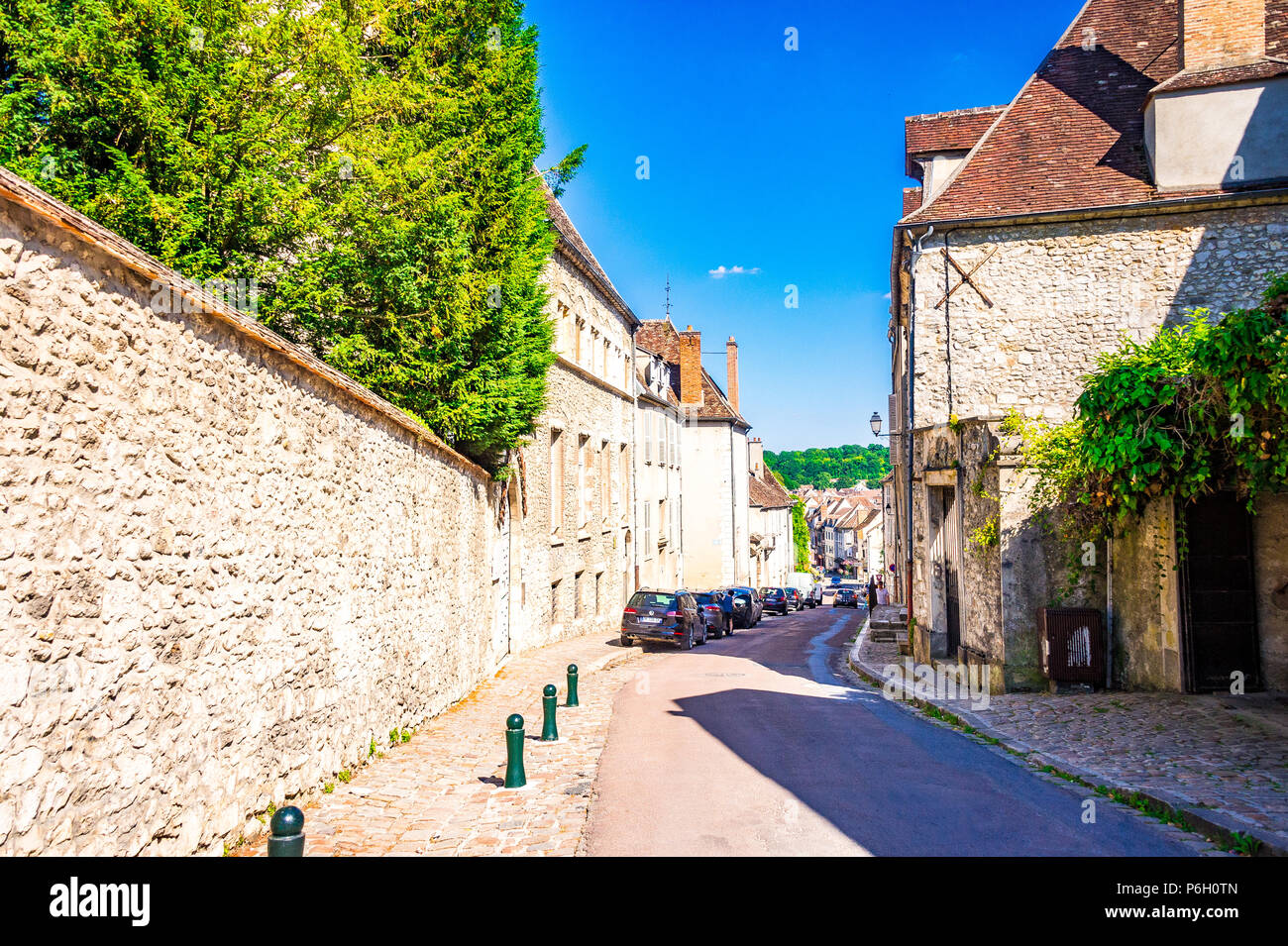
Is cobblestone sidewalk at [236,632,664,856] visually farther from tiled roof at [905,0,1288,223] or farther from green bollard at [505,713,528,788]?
tiled roof at [905,0,1288,223]

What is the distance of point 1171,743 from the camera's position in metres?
8.49

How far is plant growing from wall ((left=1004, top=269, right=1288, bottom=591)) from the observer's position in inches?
311

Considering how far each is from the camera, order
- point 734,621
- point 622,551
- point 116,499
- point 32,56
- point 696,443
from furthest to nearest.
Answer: point 696,443
point 734,621
point 622,551
point 32,56
point 116,499

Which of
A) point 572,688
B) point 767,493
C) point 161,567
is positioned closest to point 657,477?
point 572,688

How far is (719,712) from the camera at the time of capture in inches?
446

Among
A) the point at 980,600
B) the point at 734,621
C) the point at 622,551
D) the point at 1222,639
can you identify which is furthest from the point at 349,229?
the point at 734,621

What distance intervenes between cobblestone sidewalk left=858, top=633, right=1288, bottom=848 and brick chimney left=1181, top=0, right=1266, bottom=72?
1058 centimetres

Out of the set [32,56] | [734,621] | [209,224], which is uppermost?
[32,56]

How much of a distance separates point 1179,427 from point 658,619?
13.3 meters

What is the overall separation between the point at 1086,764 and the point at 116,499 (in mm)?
8204

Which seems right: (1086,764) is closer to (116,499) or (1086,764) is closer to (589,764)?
(589,764)

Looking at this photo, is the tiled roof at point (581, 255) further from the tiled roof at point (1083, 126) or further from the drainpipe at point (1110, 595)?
the drainpipe at point (1110, 595)

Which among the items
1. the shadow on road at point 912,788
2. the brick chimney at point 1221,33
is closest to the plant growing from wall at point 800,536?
the brick chimney at point 1221,33

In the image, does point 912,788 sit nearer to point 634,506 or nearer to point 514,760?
point 514,760
